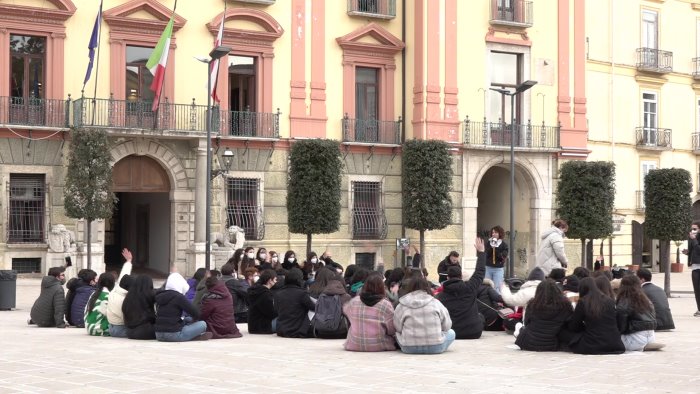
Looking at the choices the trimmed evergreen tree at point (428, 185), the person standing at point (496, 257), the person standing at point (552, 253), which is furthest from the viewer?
the trimmed evergreen tree at point (428, 185)

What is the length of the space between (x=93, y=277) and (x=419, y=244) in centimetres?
1850

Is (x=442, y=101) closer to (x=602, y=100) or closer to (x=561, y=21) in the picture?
(x=561, y=21)

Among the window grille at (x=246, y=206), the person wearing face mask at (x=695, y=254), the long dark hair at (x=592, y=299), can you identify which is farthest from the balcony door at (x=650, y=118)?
the long dark hair at (x=592, y=299)

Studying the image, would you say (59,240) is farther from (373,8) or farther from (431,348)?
(431,348)

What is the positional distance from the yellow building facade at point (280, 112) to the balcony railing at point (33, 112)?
0.04 m

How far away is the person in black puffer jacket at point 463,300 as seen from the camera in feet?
53.4

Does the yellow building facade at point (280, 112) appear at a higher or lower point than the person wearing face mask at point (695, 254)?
higher

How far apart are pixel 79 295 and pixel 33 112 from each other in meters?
13.4

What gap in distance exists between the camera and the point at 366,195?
3691 cm

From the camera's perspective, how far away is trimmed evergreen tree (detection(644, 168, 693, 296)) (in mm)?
31406

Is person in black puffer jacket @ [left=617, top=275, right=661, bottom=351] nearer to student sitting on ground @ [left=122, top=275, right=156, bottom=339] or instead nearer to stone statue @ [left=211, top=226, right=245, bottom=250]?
student sitting on ground @ [left=122, top=275, right=156, bottom=339]

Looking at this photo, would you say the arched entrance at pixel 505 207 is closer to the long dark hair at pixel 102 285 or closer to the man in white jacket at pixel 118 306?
the long dark hair at pixel 102 285

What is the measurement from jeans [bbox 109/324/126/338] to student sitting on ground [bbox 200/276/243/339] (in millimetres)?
1296

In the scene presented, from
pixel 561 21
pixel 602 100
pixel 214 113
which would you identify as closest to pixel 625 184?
pixel 602 100
